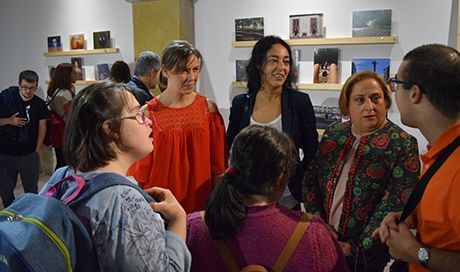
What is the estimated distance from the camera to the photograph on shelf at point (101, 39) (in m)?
4.89

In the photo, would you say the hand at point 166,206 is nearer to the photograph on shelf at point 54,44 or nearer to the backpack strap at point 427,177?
the backpack strap at point 427,177

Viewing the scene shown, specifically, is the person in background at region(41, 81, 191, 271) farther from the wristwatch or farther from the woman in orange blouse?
the woman in orange blouse

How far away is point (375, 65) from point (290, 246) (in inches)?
106

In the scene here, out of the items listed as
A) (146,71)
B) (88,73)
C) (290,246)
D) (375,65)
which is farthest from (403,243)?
(88,73)

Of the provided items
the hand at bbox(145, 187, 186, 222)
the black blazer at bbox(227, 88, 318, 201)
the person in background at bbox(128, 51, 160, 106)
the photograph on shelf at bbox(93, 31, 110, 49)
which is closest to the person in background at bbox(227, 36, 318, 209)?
the black blazer at bbox(227, 88, 318, 201)

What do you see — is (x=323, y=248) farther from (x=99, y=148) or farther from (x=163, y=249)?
(x=99, y=148)

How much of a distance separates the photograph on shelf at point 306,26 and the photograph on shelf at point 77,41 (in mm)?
2890

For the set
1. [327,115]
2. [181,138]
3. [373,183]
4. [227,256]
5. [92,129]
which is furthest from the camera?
[327,115]

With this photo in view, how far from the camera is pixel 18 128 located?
3.44 m

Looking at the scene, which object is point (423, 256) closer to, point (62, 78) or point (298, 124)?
point (298, 124)

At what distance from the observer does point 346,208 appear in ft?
5.37

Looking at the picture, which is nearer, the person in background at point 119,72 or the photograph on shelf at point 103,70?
the person in background at point 119,72

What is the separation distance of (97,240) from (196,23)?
145 inches

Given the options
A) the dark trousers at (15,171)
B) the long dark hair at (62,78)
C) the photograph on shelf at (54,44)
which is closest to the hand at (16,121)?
the dark trousers at (15,171)
